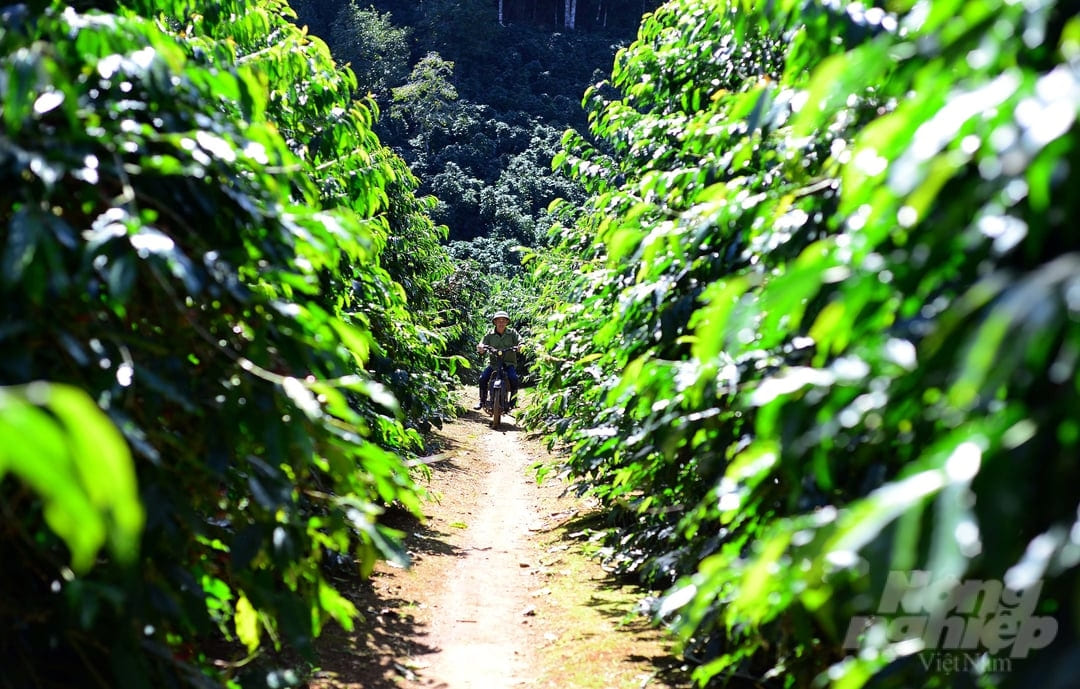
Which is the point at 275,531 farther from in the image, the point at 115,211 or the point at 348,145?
the point at 348,145

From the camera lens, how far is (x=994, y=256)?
145cm

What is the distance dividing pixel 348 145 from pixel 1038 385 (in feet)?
11.9

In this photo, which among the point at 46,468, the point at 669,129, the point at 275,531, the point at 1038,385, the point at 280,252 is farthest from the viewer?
the point at 669,129

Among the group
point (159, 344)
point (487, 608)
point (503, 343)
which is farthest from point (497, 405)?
point (159, 344)

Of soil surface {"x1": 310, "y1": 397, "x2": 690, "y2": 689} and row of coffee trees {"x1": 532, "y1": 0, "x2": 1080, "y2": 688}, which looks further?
soil surface {"x1": 310, "y1": 397, "x2": 690, "y2": 689}

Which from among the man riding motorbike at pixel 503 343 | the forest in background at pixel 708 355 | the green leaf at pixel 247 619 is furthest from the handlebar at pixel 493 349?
the green leaf at pixel 247 619

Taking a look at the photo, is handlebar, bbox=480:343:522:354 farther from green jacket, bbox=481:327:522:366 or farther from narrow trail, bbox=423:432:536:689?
narrow trail, bbox=423:432:536:689

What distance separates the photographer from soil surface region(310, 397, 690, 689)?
476cm

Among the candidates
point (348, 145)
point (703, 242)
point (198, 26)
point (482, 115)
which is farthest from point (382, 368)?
point (482, 115)

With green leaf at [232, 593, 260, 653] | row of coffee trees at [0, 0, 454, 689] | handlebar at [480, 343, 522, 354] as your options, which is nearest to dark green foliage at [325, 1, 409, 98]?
handlebar at [480, 343, 522, 354]

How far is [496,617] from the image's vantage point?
602 centimetres

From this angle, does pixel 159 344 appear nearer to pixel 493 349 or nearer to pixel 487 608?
pixel 487 608

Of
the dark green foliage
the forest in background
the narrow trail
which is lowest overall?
the narrow trail

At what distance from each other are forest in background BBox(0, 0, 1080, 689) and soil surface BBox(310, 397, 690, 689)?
90cm
